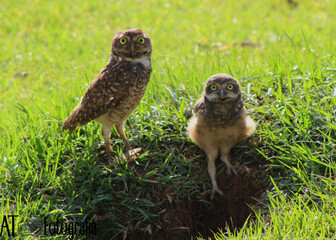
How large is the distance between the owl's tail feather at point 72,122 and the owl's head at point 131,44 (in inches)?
27.2

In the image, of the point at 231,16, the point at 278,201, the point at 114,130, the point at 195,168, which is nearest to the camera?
the point at 278,201

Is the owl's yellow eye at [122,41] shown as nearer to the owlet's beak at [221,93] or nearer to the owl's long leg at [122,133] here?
the owl's long leg at [122,133]

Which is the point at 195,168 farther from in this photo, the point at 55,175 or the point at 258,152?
the point at 55,175

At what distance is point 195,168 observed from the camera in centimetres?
409

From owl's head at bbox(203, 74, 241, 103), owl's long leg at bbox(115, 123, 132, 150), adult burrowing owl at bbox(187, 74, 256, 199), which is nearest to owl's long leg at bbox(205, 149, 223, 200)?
adult burrowing owl at bbox(187, 74, 256, 199)

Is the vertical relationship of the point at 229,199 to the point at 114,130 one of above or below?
below

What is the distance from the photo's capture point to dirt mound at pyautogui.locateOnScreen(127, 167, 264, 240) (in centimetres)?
382

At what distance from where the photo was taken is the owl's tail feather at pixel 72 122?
408cm

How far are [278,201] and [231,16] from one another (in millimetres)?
6208

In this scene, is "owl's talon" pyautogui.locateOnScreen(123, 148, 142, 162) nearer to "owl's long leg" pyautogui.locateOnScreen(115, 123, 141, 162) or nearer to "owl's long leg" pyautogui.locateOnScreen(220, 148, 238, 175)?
"owl's long leg" pyautogui.locateOnScreen(115, 123, 141, 162)

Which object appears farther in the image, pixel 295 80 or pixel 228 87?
pixel 295 80

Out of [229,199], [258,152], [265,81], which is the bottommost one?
[229,199]

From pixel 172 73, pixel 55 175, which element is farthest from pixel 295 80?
pixel 55 175

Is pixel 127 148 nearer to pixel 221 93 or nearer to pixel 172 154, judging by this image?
pixel 172 154
